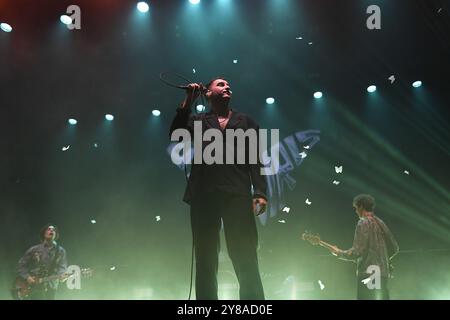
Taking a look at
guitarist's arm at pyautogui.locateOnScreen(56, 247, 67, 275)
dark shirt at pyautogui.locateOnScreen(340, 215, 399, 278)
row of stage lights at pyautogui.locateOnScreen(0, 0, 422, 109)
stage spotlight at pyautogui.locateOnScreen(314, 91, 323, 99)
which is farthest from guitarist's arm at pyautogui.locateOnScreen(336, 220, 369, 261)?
guitarist's arm at pyautogui.locateOnScreen(56, 247, 67, 275)

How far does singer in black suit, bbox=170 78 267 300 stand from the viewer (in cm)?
202

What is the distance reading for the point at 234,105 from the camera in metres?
7.11

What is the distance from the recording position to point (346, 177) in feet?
21.8

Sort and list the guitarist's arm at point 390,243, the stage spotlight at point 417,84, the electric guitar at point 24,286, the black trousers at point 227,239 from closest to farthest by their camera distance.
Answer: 1. the black trousers at point 227,239
2. the guitarist's arm at point 390,243
3. the electric guitar at point 24,286
4. the stage spotlight at point 417,84

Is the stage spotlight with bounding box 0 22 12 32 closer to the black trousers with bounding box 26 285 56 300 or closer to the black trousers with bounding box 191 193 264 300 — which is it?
the black trousers with bounding box 26 285 56 300

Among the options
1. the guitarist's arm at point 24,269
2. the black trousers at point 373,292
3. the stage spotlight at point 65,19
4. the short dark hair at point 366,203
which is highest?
the stage spotlight at point 65,19

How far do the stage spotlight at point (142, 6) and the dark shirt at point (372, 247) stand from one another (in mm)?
4376

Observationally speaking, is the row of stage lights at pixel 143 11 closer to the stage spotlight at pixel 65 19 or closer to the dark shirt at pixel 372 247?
the stage spotlight at pixel 65 19

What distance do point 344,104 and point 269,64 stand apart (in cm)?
156

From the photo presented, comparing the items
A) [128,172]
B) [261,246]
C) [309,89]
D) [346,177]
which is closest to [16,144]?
[128,172]

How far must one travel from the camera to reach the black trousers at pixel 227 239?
6.57 ft

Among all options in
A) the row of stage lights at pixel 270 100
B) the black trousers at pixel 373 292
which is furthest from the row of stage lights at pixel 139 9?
the black trousers at pixel 373 292

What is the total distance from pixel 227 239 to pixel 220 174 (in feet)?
1.21

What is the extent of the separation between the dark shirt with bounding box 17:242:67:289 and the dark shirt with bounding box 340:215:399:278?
12.6 feet
